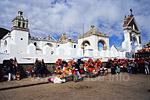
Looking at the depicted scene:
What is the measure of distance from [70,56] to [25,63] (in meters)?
5.50

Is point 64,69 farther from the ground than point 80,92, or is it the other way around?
point 64,69

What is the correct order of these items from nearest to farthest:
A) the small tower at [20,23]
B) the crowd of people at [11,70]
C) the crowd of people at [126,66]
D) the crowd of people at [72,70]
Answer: the crowd of people at [72,70] < the crowd of people at [11,70] < the crowd of people at [126,66] < the small tower at [20,23]

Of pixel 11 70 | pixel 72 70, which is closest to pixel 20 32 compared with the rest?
pixel 11 70

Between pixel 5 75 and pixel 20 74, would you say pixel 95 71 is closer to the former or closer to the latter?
pixel 20 74

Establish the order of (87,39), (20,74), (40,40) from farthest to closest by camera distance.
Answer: (40,40) → (87,39) → (20,74)

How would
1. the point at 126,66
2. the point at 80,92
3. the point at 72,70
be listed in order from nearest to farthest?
the point at 80,92, the point at 72,70, the point at 126,66

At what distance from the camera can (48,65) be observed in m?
10.5

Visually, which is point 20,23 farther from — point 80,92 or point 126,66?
point 80,92

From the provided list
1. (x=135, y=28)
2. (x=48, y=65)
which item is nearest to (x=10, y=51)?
(x=48, y=65)

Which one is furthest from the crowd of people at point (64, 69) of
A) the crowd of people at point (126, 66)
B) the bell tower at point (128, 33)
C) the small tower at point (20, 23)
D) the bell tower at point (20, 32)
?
the small tower at point (20, 23)

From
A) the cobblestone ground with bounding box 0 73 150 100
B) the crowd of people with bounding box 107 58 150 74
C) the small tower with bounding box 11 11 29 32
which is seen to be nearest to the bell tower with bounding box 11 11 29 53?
the small tower with bounding box 11 11 29 32

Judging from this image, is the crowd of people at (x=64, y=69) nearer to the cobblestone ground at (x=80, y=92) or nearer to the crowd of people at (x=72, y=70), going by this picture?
the crowd of people at (x=72, y=70)

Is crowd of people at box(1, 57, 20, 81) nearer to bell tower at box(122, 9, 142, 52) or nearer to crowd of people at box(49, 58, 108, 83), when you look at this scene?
crowd of people at box(49, 58, 108, 83)

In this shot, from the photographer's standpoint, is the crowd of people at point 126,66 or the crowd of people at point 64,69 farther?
the crowd of people at point 126,66
